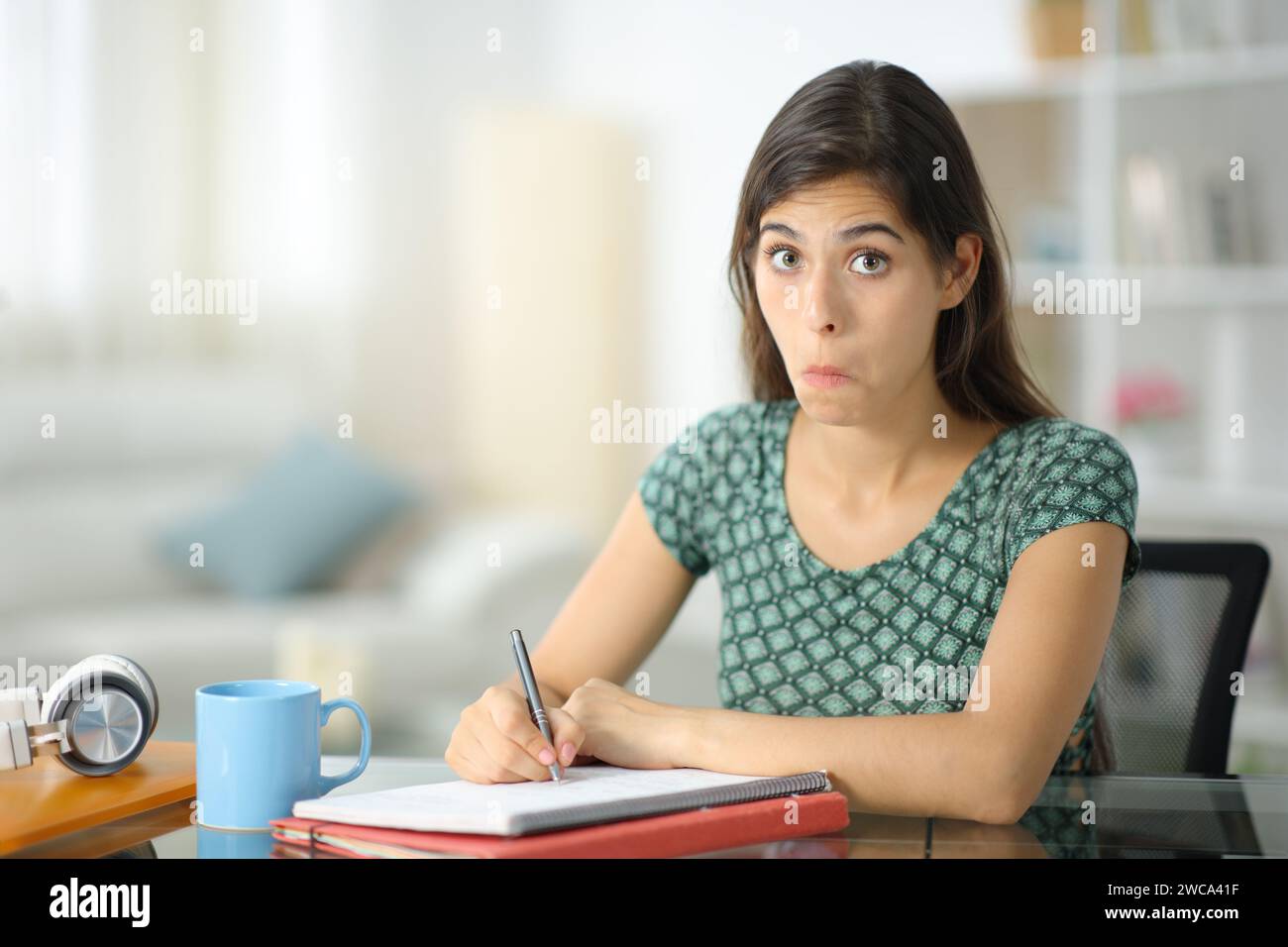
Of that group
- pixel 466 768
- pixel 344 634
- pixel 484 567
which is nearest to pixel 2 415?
pixel 344 634

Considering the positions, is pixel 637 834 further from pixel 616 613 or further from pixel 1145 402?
pixel 1145 402

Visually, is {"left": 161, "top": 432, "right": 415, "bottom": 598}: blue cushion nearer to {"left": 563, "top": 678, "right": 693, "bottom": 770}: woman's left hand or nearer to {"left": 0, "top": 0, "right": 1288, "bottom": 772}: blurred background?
{"left": 0, "top": 0, "right": 1288, "bottom": 772}: blurred background

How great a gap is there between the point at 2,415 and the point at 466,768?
3.31 meters

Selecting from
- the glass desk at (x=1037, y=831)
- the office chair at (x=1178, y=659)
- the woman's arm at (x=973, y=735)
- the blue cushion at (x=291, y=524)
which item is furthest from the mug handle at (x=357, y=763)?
the blue cushion at (x=291, y=524)

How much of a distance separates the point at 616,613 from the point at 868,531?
0.27 metres

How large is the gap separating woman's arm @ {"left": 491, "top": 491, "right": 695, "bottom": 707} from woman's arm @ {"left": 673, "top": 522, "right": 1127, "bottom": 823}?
34cm

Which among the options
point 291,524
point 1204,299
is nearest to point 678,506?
point 1204,299

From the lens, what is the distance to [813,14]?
4.32 metres

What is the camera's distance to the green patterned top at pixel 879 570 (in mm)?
1285

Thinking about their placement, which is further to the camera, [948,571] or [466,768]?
[948,571]

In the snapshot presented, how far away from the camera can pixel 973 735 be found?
42.0 inches

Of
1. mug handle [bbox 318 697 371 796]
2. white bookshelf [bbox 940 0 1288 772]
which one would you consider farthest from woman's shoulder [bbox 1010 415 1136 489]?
white bookshelf [bbox 940 0 1288 772]

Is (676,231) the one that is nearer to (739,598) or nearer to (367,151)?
(367,151)

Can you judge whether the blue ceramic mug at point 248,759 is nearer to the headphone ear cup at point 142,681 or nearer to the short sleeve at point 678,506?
the headphone ear cup at point 142,681
